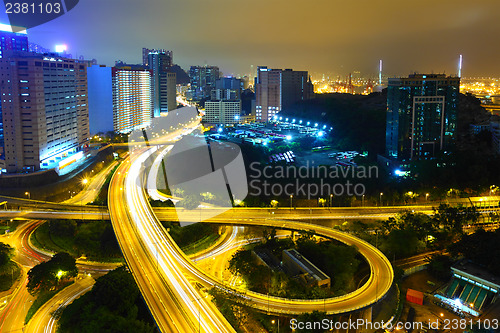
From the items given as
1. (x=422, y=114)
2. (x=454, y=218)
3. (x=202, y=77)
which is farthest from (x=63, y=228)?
(x=202, y=77)

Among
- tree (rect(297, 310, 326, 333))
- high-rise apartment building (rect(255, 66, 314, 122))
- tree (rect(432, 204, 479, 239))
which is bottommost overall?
tree (rect(297, 310, 326, 333))

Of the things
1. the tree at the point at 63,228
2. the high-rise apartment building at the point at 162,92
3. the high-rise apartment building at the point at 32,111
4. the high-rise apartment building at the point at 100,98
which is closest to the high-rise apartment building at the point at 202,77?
the high-rise apartment building at the point at 162,92

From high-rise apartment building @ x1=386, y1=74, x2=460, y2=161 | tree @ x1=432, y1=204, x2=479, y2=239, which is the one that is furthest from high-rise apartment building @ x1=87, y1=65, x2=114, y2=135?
tree @ x1=432, y1=204, x2=479, y2=239

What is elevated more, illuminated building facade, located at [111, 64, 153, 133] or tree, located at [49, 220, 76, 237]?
illuminated building facade, located at [111, 64, 153, 133]

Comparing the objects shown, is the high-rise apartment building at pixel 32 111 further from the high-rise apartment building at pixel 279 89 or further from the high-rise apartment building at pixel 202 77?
the high-rise apartment building at pixel 202 77

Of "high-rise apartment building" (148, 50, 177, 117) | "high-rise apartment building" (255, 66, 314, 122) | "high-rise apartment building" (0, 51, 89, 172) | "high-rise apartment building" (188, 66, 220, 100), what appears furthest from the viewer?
"high-rise apartment building" (188, 66, 220, 100)

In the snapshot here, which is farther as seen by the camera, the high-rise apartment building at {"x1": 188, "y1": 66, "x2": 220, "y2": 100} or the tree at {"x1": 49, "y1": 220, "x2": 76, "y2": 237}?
the high-rise apartment building at {"x1": 188, "y1": 66, "x2": 220, "y2": 100}

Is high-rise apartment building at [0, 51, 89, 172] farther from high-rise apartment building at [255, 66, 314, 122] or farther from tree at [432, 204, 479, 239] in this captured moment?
high-rise apartment building at [255, 66, 314, 122]

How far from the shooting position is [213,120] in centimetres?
2962

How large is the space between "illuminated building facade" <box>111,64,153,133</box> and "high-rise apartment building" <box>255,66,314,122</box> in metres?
7.69

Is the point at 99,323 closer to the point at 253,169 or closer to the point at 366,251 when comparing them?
the point at 366,251

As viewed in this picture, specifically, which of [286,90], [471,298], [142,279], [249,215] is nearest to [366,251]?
[471,298]

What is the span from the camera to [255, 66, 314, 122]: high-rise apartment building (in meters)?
27.0

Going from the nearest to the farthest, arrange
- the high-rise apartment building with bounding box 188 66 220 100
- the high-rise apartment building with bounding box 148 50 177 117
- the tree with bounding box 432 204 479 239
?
the tree with bounding box 432 204 479 239
the high-rise apartment building with bounding box 148 50 177 117
the high-rise apartment building with bounding box 188 66 220 100
